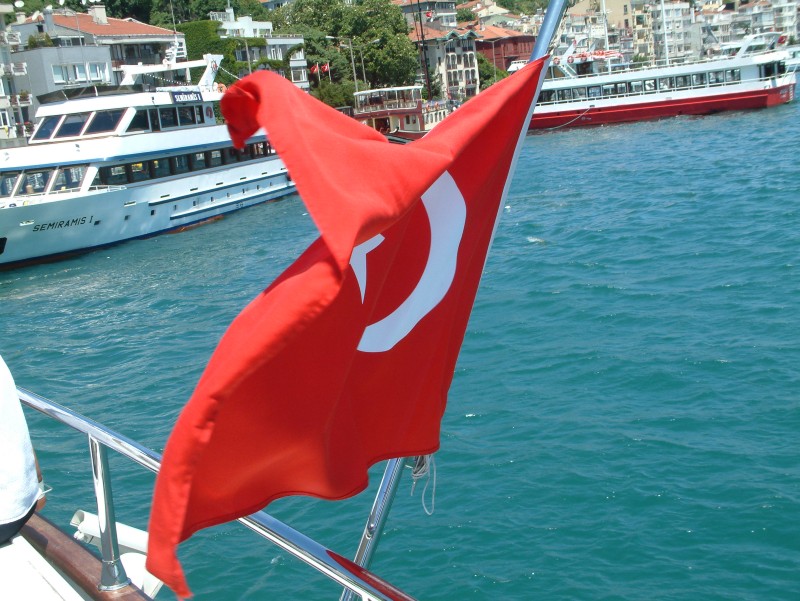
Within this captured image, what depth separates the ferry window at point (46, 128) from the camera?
2386cm

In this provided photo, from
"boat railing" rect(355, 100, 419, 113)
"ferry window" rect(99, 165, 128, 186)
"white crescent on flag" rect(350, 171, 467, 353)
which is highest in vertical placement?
"boat railing" rect(355, 100, 419, 113)

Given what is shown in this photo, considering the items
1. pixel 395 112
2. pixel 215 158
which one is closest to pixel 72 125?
pixel 215 158

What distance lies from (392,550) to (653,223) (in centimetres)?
1353

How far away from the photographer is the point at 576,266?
54.1 ft

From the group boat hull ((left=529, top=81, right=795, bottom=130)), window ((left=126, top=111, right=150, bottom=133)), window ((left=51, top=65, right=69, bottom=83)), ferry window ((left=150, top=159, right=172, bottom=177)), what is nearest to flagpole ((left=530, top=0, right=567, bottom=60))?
ferry window ((left=150, top=159, right=172, bottom=177))

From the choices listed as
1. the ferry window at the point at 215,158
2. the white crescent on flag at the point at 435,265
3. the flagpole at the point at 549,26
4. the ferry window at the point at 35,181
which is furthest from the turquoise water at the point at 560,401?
the ferry window at the point at 215,158

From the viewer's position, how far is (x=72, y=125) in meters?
24.1

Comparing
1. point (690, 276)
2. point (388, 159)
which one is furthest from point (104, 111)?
point (388, 159)

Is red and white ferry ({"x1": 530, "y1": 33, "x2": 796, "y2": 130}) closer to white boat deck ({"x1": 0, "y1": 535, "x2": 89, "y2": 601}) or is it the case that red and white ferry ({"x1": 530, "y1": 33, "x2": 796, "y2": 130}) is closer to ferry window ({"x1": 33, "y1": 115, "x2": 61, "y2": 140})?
ferry window ({"x1": 33, "y1": 115, "x2": 61, "y2": 140})

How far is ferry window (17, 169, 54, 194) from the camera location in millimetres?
22109

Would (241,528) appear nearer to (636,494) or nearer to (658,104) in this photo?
(636,494)

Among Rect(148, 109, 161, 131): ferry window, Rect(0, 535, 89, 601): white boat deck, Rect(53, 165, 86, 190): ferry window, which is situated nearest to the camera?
Rect(0, 535, 89, 601): white boat deck

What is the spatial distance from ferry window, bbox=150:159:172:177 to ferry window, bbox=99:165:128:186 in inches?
37.1

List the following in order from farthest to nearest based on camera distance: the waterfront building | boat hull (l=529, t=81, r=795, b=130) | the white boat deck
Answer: the waterfront building → boat hull (l=529, t=81, r=795, b=130) → the white boat deck
